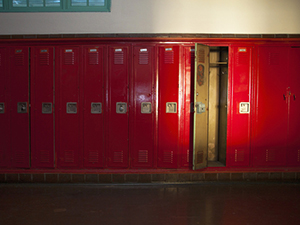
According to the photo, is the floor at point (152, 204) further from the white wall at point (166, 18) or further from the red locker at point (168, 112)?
the white wall at point (166, 18)

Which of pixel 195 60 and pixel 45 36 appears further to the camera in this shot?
pixel 45 36

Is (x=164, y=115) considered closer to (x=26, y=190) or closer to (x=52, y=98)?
(x=52, y=98)

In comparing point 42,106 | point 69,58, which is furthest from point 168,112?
point 42,106

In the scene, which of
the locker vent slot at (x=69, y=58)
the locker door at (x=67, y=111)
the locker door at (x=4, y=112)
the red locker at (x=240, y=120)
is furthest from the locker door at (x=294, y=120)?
the locker door at (x=4, y=112)

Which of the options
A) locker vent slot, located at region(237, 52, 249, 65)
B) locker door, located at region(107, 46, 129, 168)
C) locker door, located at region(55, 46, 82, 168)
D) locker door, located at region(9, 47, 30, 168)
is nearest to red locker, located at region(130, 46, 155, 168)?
locker door, located at region(107, 46, 129, 168)

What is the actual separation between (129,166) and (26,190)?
70.6 inches

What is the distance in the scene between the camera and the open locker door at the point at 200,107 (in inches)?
157

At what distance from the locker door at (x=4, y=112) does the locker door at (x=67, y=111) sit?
92 cm

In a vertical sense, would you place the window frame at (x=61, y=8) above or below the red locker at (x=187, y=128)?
above

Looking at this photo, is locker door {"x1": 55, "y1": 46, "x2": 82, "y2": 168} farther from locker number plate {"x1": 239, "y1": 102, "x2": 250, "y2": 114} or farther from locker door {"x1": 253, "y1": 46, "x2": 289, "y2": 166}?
locker door {"x1": 253, "y1": 46, "x2": 289, "y2": 166}

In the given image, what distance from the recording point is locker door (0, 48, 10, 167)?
4.23 meters

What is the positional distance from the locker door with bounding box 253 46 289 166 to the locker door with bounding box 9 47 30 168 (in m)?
4.29

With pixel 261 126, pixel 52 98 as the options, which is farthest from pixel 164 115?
pixel 52 98

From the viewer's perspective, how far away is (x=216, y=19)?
4223 mm
